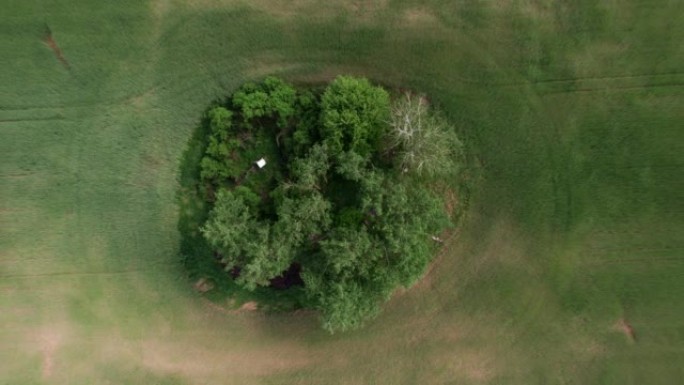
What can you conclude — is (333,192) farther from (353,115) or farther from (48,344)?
(48,344)

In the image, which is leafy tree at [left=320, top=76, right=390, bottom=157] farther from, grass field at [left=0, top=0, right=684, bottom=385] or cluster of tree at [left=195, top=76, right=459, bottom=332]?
grass field at [left=0, top=0, right=684, bottom=385]

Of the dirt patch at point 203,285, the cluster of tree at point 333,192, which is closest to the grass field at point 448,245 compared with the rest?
the dirt patch at point 203,285

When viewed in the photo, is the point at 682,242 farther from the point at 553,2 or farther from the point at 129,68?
the point at 129,68

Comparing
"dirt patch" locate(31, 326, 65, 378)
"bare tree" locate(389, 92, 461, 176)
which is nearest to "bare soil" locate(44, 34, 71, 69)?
"dirt patch" locate(31, 326, 65, 378)

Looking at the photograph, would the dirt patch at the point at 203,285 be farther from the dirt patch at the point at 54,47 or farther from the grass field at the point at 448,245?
the dirt patch at the point at 54,47

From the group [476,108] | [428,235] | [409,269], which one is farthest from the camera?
[476,108]

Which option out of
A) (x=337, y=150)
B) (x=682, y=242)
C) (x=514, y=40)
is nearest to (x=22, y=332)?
(x=337, y=150)
